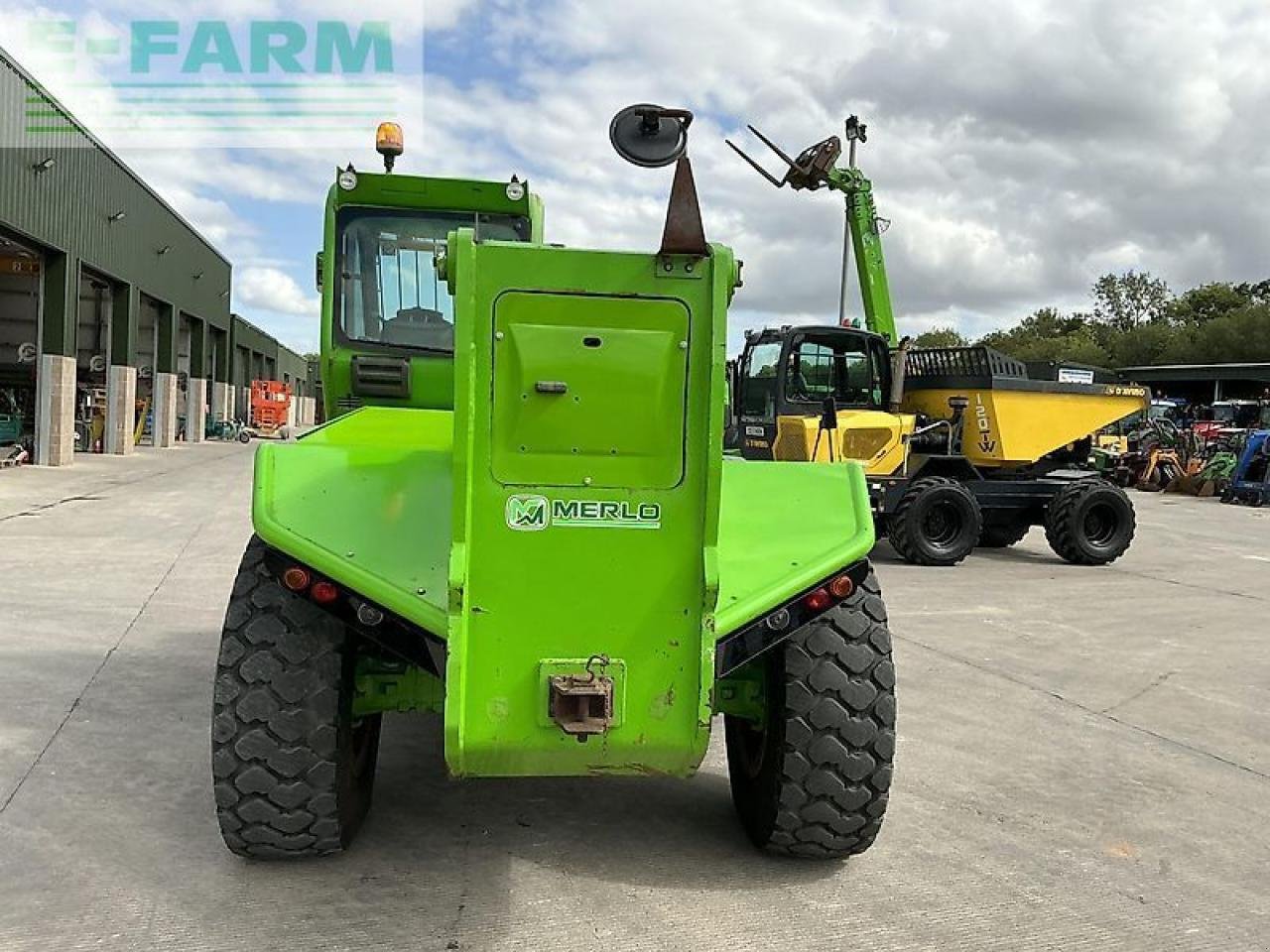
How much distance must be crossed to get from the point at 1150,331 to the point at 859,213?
51921 mm

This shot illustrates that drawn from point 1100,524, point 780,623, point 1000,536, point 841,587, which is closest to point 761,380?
point 1000,536

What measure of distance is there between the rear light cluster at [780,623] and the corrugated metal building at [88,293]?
18167 mm

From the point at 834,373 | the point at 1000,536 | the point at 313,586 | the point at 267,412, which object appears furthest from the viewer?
the point at 267,412

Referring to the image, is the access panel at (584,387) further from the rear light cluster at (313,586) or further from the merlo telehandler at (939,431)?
the merlo telehandler at (939,431)

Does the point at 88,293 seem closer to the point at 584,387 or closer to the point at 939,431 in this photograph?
the point at 939,431

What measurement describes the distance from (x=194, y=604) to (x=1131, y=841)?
20.2 ft

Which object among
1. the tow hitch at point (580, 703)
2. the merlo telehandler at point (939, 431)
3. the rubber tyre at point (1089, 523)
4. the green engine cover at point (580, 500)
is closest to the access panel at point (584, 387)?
the green engine cover at point (580, 500)

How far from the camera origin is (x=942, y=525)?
1178 cm

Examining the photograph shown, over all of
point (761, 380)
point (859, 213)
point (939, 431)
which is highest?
point (859, 213)

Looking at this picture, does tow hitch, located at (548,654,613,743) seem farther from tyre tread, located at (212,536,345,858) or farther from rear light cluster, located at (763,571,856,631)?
tyre tread, located at (212,536,345,858)

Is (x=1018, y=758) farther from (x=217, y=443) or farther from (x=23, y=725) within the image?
(x=217, y=443)

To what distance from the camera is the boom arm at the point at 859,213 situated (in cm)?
1355

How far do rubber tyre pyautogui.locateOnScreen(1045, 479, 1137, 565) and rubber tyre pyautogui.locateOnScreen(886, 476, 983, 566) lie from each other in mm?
1089

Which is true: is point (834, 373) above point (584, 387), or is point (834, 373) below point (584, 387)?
above
